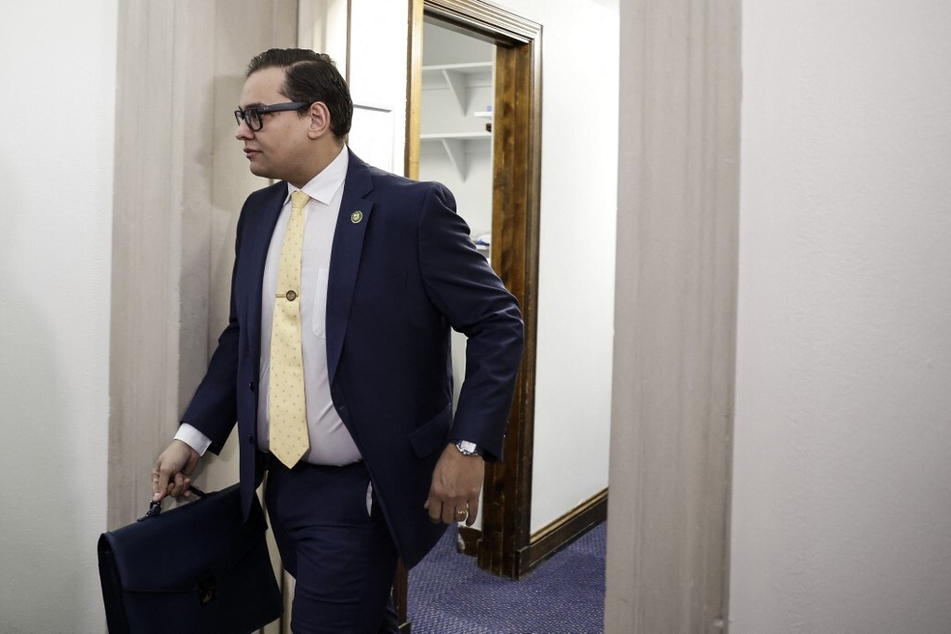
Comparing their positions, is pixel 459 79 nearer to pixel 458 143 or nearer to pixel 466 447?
pixel 458 143

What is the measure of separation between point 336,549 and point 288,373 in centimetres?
35

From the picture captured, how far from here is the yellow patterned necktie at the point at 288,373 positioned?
5.10 ft

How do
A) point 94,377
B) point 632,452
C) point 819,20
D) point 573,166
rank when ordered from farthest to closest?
point 573,166, point 94,377, point 632,452, point 819,20

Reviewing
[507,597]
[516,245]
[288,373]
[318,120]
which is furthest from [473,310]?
[507,597]

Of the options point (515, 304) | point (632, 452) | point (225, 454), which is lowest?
point (225, 454)

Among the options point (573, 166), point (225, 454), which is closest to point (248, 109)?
point (225, 454)

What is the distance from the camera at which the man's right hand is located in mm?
1730

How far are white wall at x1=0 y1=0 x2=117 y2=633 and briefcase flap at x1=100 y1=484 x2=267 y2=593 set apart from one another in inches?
22.7

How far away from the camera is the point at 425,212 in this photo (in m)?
1.54

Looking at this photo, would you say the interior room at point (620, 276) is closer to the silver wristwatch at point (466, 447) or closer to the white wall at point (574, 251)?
the white wall at point (574, 251)

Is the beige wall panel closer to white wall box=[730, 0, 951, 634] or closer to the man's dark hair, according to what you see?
white wall box=[730, 0, 951, 634]

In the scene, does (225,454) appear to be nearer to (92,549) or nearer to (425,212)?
(92,549)

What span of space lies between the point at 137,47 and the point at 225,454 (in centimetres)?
100

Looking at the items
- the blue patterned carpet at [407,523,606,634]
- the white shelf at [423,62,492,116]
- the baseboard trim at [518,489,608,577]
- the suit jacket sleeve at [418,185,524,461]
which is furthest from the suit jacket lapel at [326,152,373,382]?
the white shelf at [423,62,492,116]
